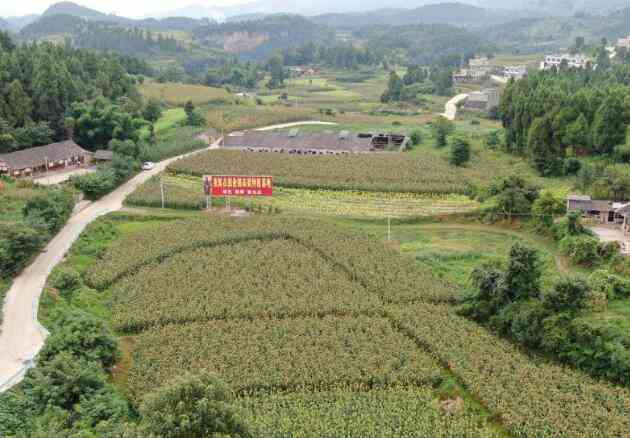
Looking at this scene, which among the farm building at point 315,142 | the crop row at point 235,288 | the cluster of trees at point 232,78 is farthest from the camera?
the cluster of trees at point 232,78

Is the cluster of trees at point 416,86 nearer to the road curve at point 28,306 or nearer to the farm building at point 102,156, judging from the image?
the farm building at point 102,156

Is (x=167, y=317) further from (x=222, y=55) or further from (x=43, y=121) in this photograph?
(x=222, y=55)

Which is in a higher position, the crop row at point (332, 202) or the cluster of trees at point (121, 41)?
the cluster of trees at point (121, 41)

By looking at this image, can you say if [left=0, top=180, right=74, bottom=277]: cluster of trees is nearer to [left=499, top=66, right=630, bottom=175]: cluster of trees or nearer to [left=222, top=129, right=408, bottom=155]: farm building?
[left=222, top=129, right=408, bottom=155]: farm building

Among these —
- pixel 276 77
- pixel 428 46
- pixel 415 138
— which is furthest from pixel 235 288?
pixel 428 46

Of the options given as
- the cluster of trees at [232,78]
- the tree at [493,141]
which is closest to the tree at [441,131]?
the tree at [493,141]

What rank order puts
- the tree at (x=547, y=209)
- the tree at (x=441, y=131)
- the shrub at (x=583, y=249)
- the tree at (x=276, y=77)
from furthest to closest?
the tree at (x=276, y=77) → the tree at (x=441, y=131) → the tree at (x=547, y=209) → the shrub at (x=583, y=249)

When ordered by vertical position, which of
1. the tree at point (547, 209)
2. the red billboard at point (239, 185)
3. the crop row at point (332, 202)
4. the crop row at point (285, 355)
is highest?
the red billboard at point (239, 185)
